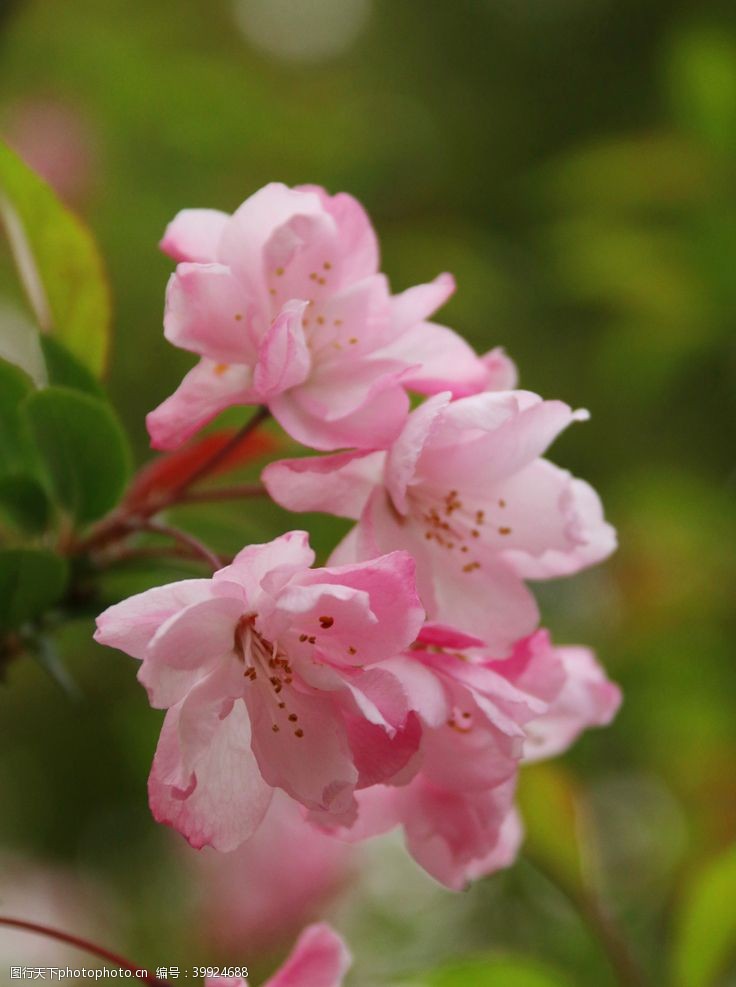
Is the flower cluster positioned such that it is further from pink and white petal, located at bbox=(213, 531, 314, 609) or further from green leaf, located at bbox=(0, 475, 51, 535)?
green leaf, located at bbox=(0, 475, 51, 535)

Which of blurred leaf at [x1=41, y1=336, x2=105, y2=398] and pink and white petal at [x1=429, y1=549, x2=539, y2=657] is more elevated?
blurred leaf at [x1=41, y1=336, x2=105, y2=398]

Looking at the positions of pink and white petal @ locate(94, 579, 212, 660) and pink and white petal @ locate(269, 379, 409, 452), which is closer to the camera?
pink and white petal @ locate(94, 579, 212, 660)

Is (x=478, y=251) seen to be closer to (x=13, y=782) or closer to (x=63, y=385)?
(x=13, y=782)

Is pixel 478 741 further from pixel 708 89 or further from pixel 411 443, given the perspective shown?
pixel 708 89

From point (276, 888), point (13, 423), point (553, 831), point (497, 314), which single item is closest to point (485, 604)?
point (13, 423)

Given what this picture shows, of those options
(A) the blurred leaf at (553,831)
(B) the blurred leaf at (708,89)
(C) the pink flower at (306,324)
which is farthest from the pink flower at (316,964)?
(B) the blurred leaf at (708,89)

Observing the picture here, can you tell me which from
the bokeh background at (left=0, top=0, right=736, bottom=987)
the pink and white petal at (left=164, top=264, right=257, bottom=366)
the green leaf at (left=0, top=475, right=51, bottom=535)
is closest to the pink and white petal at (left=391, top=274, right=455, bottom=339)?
the pink and white petal at (left=164, top=264, right=257, bottom=366)
